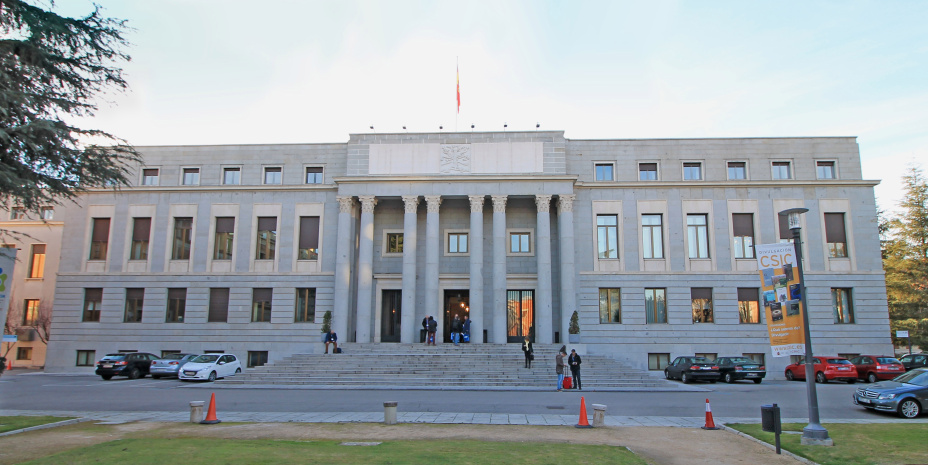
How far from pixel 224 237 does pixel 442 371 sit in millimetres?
19216

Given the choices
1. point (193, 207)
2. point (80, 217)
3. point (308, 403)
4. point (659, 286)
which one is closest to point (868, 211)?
point (659, 286)

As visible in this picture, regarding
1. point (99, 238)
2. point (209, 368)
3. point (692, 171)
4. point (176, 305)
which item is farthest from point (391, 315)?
point (692, 171)

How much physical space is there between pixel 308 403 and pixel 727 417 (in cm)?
1351

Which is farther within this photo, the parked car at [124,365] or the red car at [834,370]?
the parked car at [124,365]

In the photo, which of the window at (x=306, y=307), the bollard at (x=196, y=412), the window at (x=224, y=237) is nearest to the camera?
the bollard at (x=196, y=412)

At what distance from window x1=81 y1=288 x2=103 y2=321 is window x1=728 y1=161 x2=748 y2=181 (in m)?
42.1

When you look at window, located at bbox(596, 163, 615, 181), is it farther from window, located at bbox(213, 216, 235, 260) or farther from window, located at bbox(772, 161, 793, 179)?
window, located at bbox(213, 216, 235, 260)

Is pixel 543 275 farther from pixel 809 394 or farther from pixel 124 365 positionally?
pixel 124 365

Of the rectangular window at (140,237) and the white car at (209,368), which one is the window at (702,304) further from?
the rectangular window at (140,237)

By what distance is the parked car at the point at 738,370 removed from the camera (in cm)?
3109

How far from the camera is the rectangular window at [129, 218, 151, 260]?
4062 cm

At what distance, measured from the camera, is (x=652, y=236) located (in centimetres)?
3906

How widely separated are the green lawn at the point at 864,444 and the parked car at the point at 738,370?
15.4 meters

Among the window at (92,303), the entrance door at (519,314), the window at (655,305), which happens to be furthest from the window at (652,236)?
the window at (92,303)
